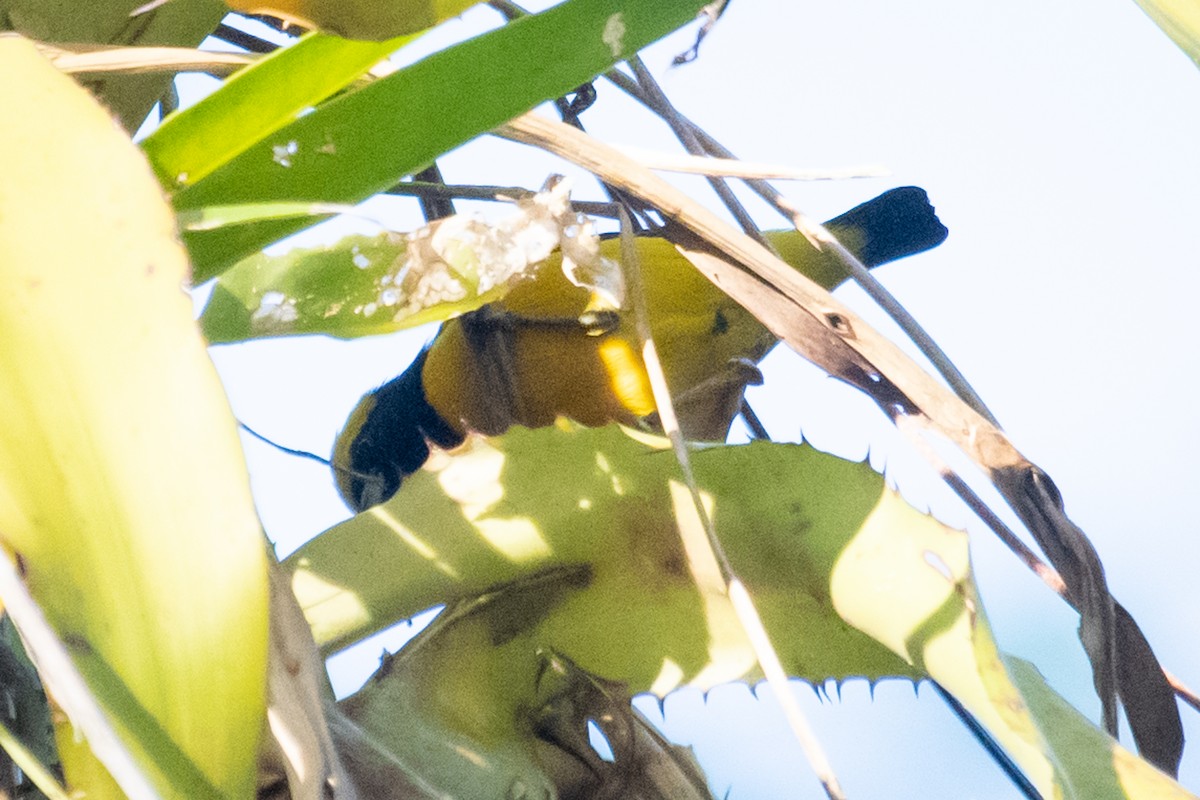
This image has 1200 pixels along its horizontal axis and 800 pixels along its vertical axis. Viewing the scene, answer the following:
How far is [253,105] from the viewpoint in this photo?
0.45 m

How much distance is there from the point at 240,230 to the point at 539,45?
150 millimetres

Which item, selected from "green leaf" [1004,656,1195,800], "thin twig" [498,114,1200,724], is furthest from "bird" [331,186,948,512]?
"green leaf" [1004,656,1195,800]

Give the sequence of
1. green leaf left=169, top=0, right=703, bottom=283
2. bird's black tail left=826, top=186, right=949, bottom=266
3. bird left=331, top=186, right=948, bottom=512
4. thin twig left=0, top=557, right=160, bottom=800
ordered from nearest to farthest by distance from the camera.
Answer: thin twig left=0, top=557, right=160, bottom=800 < green leaf left=169, top=0, right=703, bottom=283 < bird left=331, top=186, right=948, bottom=512 < bird's black tail left=826, top=186, right=949, bottom=266

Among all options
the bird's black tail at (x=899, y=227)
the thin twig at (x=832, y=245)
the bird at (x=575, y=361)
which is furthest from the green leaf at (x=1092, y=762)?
the bird's black tail at (x=899, y=227)

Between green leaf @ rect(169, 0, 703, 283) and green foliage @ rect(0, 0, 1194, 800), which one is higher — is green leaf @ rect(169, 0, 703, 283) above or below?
above

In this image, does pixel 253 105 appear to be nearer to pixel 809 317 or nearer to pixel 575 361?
pixel 809 317

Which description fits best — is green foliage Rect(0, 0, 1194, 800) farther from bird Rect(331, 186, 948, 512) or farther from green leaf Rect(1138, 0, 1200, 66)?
bird Rect(331, 186, 948, 512)

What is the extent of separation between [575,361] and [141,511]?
0.64 metres

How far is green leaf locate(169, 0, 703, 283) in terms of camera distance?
17.0 inches

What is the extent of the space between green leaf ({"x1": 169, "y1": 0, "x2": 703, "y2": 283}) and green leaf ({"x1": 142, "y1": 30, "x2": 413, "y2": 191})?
16 millimetres

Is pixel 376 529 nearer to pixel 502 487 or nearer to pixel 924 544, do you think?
pixel 502 487

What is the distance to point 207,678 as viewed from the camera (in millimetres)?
316

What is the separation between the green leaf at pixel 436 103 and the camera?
1.41 ft

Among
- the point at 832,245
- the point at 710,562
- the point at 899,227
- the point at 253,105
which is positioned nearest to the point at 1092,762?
the point at 710,562
